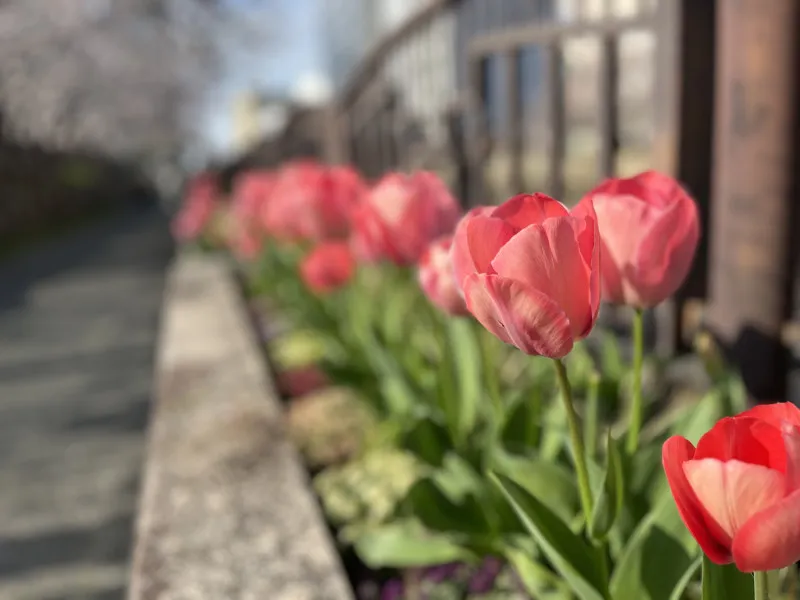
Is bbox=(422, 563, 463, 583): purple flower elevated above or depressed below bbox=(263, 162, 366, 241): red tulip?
below

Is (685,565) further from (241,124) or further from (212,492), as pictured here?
(241,124)

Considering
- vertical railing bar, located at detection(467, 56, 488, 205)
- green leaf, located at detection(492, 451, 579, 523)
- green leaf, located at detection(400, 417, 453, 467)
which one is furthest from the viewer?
vertical railing bar, located at detection(467, 56, 488, 205)

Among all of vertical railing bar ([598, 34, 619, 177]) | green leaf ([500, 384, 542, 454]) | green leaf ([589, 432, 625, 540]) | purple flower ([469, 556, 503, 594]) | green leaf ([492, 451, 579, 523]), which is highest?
vertical railing bar ([598, 34, 619, 177])

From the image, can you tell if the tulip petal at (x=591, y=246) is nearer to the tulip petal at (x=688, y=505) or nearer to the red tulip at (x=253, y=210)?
the tulip petal at (x=688, y=505)

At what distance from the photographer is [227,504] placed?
1.50 meters

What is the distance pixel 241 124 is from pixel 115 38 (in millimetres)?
36833

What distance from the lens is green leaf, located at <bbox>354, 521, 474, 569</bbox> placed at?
4.06ft

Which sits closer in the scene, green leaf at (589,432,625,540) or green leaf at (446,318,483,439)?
green leaf at (589,432,625,540)

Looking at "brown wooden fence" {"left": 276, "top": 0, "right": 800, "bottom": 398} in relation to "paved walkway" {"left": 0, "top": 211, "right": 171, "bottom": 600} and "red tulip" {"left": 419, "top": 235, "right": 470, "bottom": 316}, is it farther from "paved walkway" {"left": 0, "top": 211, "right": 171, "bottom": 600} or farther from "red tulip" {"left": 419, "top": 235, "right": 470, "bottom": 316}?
"paved walkway" {"left": 0, "top": 211, "right": 171, "bottom": 600}

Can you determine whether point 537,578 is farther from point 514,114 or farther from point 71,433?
point 71,433

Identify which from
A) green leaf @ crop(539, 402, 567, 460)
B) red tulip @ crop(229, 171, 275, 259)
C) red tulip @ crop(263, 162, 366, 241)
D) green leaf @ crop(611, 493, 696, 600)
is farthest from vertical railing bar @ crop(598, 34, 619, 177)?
red tulip @ crop(229, 171, 275, 259)

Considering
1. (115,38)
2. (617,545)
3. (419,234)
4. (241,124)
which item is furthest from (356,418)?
(241,124)

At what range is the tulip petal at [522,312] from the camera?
2.10 feet

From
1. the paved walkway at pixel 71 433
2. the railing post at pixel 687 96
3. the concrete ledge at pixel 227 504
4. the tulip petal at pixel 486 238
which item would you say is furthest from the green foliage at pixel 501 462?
the paved walkway at pixel 71 433
